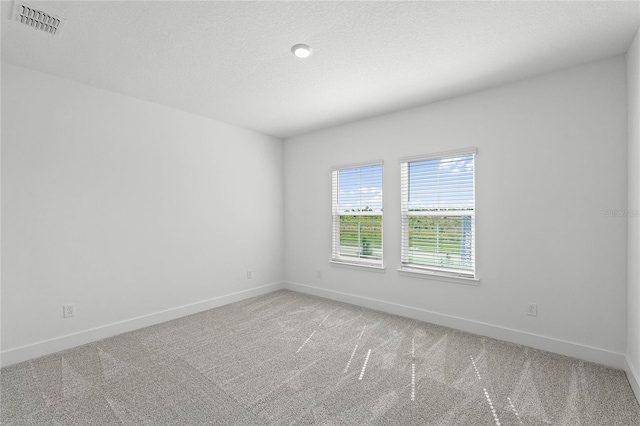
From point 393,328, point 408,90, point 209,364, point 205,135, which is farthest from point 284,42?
point 393,328

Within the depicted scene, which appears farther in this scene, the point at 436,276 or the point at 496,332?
the point at 436,276

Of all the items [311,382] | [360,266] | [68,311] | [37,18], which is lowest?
[311,382]

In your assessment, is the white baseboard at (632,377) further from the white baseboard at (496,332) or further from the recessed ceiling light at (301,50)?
the recessed ceiling light at (301,50)

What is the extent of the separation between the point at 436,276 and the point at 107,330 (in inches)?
143

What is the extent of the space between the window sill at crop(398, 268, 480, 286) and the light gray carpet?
0.54 metres

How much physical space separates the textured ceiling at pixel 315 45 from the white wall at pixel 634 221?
284 mm

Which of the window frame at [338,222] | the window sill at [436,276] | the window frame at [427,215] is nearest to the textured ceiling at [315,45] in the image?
the window frame at [427,215]

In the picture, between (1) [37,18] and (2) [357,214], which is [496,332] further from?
(1) [37,18]

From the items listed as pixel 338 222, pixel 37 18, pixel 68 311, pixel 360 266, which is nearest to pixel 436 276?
pixel 360 266

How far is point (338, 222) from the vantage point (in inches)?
179

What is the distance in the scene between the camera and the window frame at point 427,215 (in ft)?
10.7

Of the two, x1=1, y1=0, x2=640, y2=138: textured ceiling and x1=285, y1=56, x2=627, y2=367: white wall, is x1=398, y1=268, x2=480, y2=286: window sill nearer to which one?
x1=285, y1=56, x2=627, y2=367: white wall

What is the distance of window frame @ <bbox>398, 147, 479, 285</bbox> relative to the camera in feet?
10.7

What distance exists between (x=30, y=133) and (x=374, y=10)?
3.13 m
